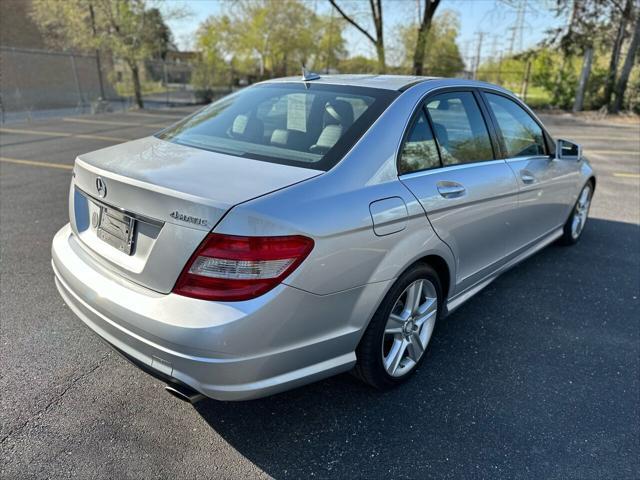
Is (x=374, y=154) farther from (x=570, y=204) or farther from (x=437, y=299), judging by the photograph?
(x=570, y=204)

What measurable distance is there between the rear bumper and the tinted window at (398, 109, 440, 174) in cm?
69

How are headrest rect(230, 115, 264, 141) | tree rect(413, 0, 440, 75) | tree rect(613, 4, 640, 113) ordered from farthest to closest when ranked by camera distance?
tree rect(413, 0, 440, 75) < tree rect(613, 4, 640, 113) < headrest rect(230, 115, 264, 141)

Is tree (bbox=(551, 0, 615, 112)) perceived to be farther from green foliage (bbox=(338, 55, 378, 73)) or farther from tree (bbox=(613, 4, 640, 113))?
green foliage (bbox=(338, 55, 378, 73))

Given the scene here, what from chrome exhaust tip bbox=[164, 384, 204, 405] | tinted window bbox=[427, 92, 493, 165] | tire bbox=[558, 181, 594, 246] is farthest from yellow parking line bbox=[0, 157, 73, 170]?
tire bbox=[558, 181, 594, 246]

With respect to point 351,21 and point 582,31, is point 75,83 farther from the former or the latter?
point 582,31

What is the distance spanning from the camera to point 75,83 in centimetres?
2481

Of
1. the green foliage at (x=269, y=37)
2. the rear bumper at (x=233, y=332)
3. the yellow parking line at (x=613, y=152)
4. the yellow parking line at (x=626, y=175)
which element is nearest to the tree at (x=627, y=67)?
the yellow parking line at (x=613, y=152)

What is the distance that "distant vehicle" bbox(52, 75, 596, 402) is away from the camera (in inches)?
71.1

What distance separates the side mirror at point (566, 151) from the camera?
161 inches

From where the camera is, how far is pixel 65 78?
2505 cm

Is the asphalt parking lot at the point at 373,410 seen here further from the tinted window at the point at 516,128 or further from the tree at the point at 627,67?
the tree at the point at 627,67

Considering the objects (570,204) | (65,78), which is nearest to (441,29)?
(65,78)

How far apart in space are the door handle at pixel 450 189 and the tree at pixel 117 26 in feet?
65.4

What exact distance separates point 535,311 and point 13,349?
363cm
